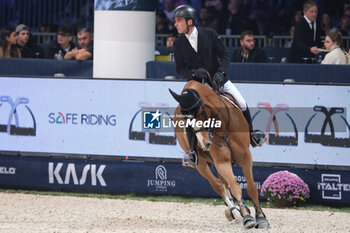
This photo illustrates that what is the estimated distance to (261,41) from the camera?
1669 cm

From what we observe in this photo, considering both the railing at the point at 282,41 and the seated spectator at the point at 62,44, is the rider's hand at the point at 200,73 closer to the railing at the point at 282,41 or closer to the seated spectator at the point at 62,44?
the seated spectator at the point at 62,44

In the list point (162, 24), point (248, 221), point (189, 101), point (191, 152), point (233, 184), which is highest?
point (162, 24)

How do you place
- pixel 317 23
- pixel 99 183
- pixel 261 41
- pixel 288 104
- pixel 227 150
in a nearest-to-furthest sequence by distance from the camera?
pixel 227 150 < pixel 288 104 < pixel 99 183 < pixel 317 23 < pixel 261 41

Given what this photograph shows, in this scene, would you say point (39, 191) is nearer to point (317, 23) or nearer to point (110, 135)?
point (110, 135)

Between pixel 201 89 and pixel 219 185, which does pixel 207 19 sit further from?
pixel 201 89

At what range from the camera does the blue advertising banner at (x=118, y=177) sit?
12188 mm

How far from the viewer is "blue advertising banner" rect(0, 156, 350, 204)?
40.0ft

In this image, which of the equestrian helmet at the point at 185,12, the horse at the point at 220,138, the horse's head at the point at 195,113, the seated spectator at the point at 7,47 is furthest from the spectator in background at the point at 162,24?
the horse's head at the point at 195,113

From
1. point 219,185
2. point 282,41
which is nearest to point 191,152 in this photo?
point 219,185

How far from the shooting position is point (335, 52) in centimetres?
1254

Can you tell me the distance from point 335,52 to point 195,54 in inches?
132

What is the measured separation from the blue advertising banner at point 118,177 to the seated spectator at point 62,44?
2.44m

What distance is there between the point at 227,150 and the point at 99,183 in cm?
373

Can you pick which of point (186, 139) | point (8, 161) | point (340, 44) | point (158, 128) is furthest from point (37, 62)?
point (340, 44)
